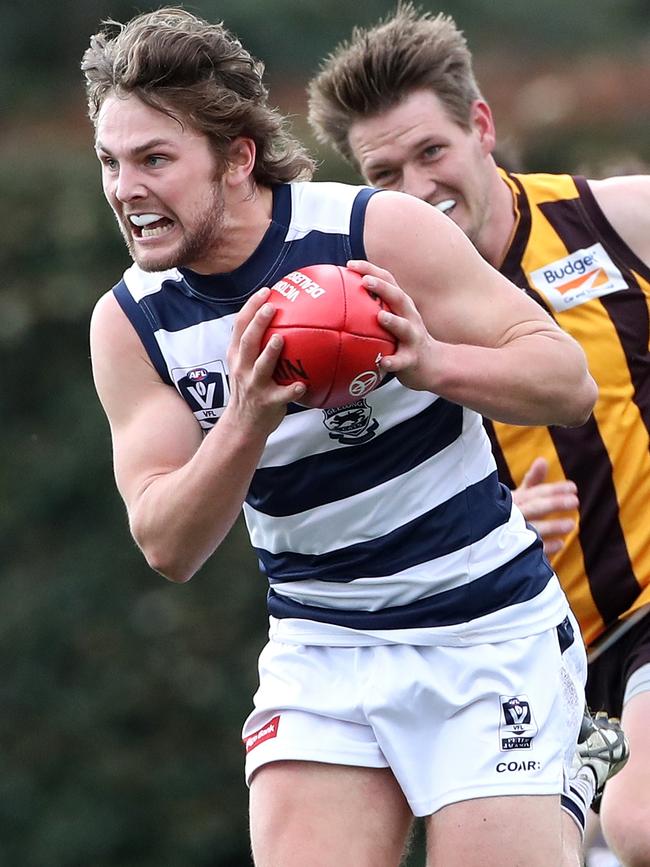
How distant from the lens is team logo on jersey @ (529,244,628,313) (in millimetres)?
5516

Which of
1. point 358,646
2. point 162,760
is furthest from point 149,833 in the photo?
point 358,646

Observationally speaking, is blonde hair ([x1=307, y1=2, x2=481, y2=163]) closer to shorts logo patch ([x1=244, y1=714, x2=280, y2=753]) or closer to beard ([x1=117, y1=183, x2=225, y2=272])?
beard ([x1=117, y1=183, x2=225, y2=272])

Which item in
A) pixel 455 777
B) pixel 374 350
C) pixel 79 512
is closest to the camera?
pixel 374 350

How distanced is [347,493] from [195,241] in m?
0.72

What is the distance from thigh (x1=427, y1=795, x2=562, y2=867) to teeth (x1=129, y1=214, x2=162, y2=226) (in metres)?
1.58

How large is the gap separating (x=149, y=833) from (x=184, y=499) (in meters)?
7.73

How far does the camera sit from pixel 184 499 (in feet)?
13.2

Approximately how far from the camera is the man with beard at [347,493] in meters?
4.11

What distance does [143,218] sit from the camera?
13.8 feet

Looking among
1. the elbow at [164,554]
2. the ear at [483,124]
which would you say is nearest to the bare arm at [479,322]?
the elbow at [164,554]

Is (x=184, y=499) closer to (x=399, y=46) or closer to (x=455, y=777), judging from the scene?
(x=455, y=777)

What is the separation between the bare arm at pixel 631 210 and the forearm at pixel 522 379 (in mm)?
1412

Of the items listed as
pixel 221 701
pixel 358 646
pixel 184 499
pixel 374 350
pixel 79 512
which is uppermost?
pixel 374 350

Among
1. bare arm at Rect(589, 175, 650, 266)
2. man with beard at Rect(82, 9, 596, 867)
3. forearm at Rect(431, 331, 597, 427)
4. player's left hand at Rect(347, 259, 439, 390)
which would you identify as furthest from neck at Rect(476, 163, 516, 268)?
player's left hand at Rect(347, 259, 439, 390)
